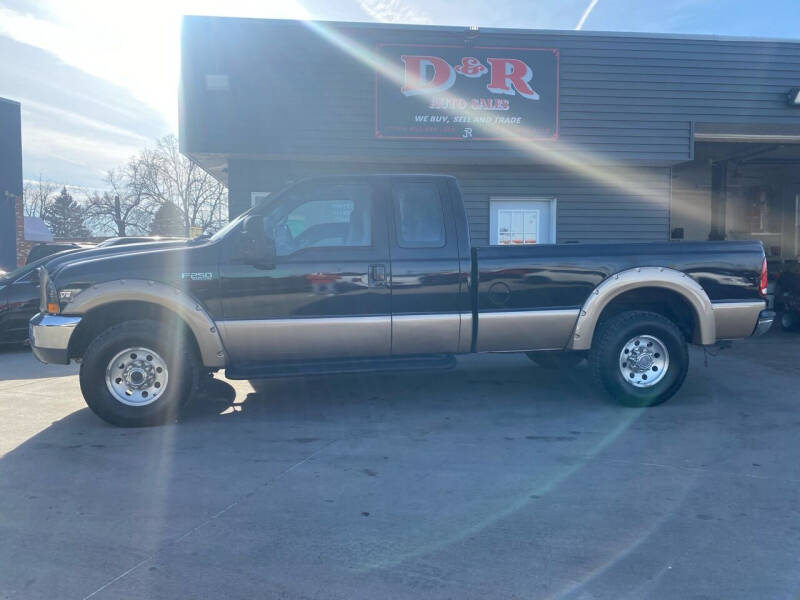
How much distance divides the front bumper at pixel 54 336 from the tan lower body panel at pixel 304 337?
4.08 feet

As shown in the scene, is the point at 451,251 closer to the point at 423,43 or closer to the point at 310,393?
the point at 310,393

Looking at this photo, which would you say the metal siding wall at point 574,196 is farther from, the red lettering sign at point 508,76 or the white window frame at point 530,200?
the red lettering sign at point 508,76

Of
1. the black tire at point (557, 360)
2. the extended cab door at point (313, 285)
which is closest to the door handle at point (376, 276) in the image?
the extended cab door at point (313, 285)

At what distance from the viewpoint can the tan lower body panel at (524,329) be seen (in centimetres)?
580

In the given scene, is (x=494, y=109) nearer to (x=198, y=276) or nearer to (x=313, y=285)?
(x=313, y=285)

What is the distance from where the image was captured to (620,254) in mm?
5930

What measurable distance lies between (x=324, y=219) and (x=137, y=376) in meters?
2.09

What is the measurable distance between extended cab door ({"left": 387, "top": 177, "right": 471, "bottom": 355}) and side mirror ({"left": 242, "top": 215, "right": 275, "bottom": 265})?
42.2 inches

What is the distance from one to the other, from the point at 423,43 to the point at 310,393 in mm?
7469

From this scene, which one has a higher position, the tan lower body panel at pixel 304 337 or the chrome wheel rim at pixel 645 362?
the tan lower body panel at pixel 304 337

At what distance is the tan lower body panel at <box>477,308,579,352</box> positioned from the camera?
229 inches

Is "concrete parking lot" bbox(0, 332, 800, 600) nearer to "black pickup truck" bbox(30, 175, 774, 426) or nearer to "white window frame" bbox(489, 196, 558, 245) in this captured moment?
"black pickup truck" bbox(30, 175, 774, 426)

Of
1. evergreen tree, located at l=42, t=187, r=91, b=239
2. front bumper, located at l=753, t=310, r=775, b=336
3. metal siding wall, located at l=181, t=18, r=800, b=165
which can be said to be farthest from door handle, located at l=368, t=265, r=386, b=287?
evergreen tree, located at l=42, t=187, r=91, b=239

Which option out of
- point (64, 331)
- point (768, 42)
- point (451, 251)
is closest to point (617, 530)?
point (451, 251)
